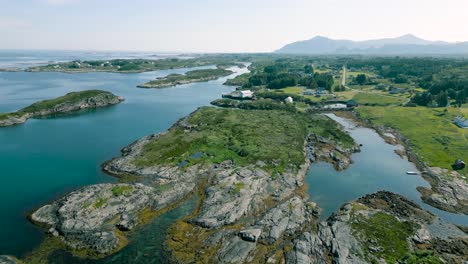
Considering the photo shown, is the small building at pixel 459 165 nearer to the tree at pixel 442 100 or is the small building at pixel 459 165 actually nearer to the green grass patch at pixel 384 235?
the green grass patch at pixel 384 235

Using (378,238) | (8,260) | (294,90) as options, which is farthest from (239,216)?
(294,90)

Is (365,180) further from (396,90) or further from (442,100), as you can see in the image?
(396,90)

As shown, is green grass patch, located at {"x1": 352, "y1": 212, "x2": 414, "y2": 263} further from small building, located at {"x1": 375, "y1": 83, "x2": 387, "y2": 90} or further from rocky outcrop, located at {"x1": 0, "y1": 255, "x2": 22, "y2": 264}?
small building, located at {"x1": 375, "y1": 83, "x2": 387, "y2": 90}

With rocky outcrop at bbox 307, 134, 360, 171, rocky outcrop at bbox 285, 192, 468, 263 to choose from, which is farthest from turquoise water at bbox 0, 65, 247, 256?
rocky outcrop at bbox 307, 134, 360, 171

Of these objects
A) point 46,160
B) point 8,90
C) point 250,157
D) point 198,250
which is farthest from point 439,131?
point 8,90

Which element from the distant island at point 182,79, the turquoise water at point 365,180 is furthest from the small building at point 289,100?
the distant island at point 182,79

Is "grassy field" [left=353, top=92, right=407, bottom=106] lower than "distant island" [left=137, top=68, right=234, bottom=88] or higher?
lower
